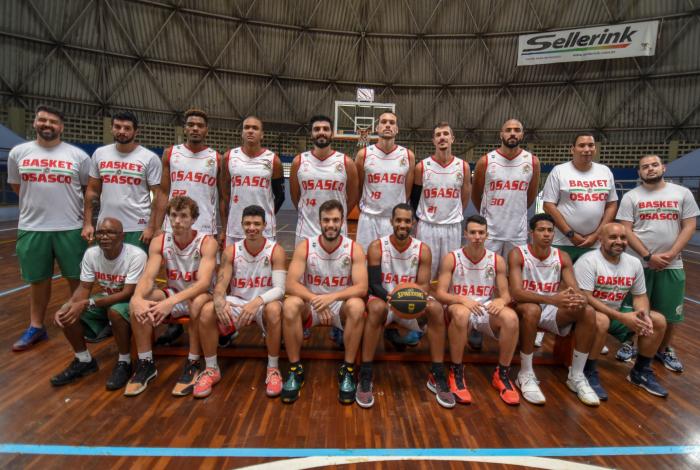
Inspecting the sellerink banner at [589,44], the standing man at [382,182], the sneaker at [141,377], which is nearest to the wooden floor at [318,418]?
the sneaker at [141,377]

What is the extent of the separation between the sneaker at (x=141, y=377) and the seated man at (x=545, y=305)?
8.74 ft

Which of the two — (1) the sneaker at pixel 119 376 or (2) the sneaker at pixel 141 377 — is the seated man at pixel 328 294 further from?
(1) the sneaker at pixel 119 376

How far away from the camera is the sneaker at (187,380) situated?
8.54ft

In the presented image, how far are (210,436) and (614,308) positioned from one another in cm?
299

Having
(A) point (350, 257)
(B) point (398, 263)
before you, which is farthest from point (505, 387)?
(A) point (350, 257)

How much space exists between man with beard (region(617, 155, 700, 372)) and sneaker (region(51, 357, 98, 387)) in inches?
170

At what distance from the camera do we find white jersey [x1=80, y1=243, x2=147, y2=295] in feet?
9.25

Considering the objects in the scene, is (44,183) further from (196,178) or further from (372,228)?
(372,228)

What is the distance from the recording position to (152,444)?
6.89 feet

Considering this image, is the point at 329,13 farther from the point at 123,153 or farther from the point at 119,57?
the point at 123,153

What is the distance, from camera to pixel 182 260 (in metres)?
2.94

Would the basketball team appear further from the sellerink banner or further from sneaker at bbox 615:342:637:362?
the sellerink banner

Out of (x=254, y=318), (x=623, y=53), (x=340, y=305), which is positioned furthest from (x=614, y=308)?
(x=623, y=53)

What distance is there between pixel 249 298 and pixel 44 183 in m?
2.03
